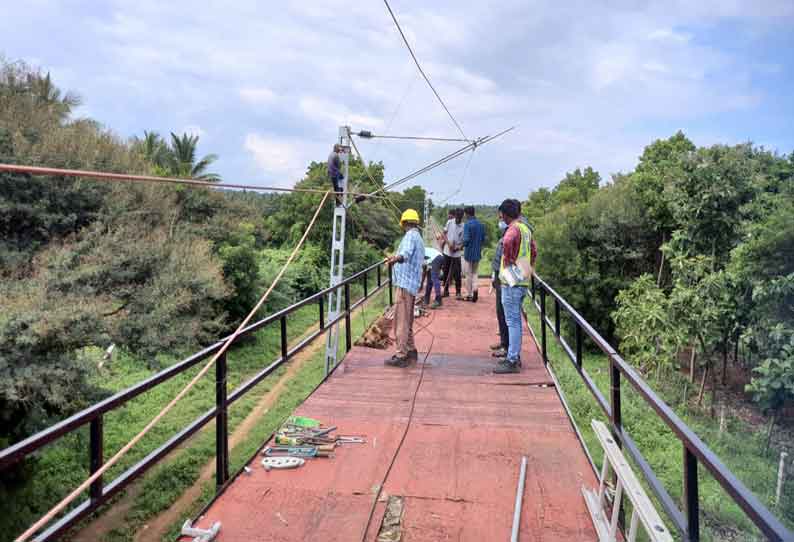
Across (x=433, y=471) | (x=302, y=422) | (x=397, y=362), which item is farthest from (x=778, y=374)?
(x=302, y=422)

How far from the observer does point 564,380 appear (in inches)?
525

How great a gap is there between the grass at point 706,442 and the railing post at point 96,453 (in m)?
5.91

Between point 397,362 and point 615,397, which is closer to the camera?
point 615,397

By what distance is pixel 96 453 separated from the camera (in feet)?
8.61

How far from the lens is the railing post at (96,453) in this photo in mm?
2588

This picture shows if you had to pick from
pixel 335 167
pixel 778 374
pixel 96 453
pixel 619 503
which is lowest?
pixel 778 374

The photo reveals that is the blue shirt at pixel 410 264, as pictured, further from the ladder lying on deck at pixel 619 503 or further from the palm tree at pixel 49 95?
the palm tree at pixel 49 95

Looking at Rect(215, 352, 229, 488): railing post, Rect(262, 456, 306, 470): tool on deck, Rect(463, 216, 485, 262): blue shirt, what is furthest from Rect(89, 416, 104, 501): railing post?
Rect(463, 216, 485, 262): blue shirt

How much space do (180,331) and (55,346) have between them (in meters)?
3.75

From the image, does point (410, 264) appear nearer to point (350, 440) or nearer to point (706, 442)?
point (350, 440)

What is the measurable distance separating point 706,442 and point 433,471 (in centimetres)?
909

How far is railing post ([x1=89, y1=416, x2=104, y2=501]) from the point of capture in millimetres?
2588

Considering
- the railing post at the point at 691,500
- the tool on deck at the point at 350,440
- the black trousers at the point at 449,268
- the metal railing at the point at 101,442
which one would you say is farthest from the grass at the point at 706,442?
the railing post at the point at 691,500

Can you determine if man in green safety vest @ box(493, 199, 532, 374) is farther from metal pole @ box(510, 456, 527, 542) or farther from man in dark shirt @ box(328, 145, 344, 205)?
man in dark shirt @ box(328, 145, 344, 205)
